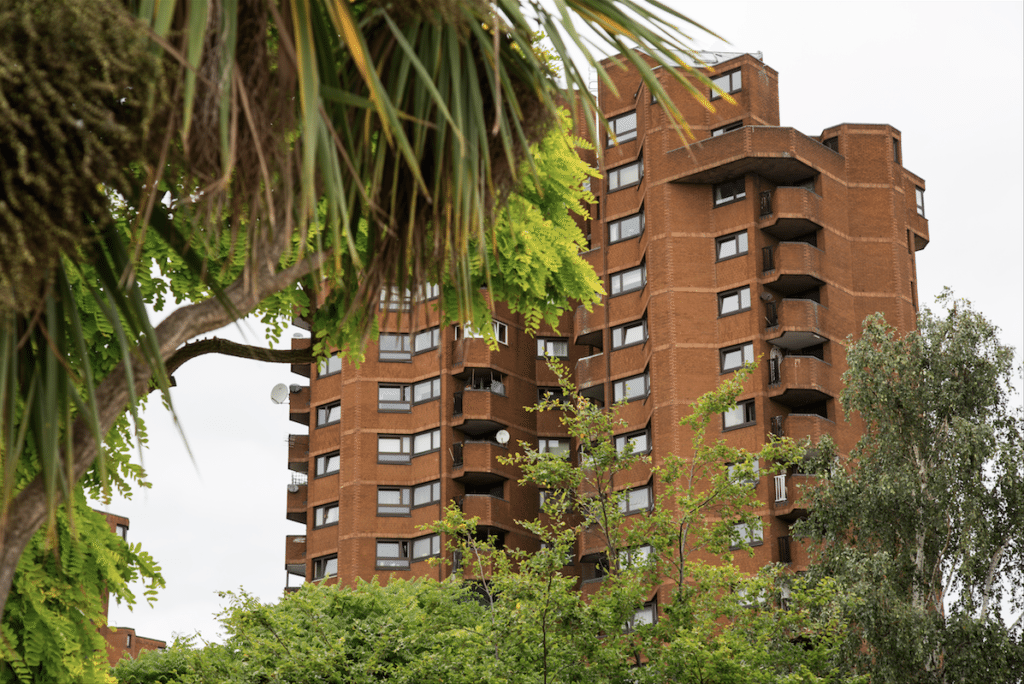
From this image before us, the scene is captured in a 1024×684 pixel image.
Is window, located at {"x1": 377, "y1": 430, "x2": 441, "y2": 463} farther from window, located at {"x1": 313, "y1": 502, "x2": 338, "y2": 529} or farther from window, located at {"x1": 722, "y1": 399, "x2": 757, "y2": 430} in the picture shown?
window, located at {"x1": 722, "y1": 399, "x2": 757, "y2": 430}

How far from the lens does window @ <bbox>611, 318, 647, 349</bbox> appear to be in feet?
162

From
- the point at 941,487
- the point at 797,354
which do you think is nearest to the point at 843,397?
the point at 941,487

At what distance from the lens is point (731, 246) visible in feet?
157

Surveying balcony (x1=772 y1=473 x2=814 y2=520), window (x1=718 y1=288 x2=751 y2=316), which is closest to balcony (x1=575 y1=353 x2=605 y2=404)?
Answer: window (x1=718 y1=288 x2=751 y2=316)

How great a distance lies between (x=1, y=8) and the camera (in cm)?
421

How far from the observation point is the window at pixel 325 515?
5366 centimetres

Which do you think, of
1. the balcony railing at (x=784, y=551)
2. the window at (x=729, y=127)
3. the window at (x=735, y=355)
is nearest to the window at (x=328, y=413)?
the window at (x=735, y=355)

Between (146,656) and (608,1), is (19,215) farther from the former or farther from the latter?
(146,656)

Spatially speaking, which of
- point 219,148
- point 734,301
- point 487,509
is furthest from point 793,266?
point 219,148

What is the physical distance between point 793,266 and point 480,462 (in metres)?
13.7

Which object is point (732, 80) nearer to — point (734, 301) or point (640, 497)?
point (734, 301)

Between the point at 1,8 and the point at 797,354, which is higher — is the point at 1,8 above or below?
below

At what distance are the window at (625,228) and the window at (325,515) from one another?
15047mm

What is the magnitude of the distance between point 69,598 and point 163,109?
709 cm
